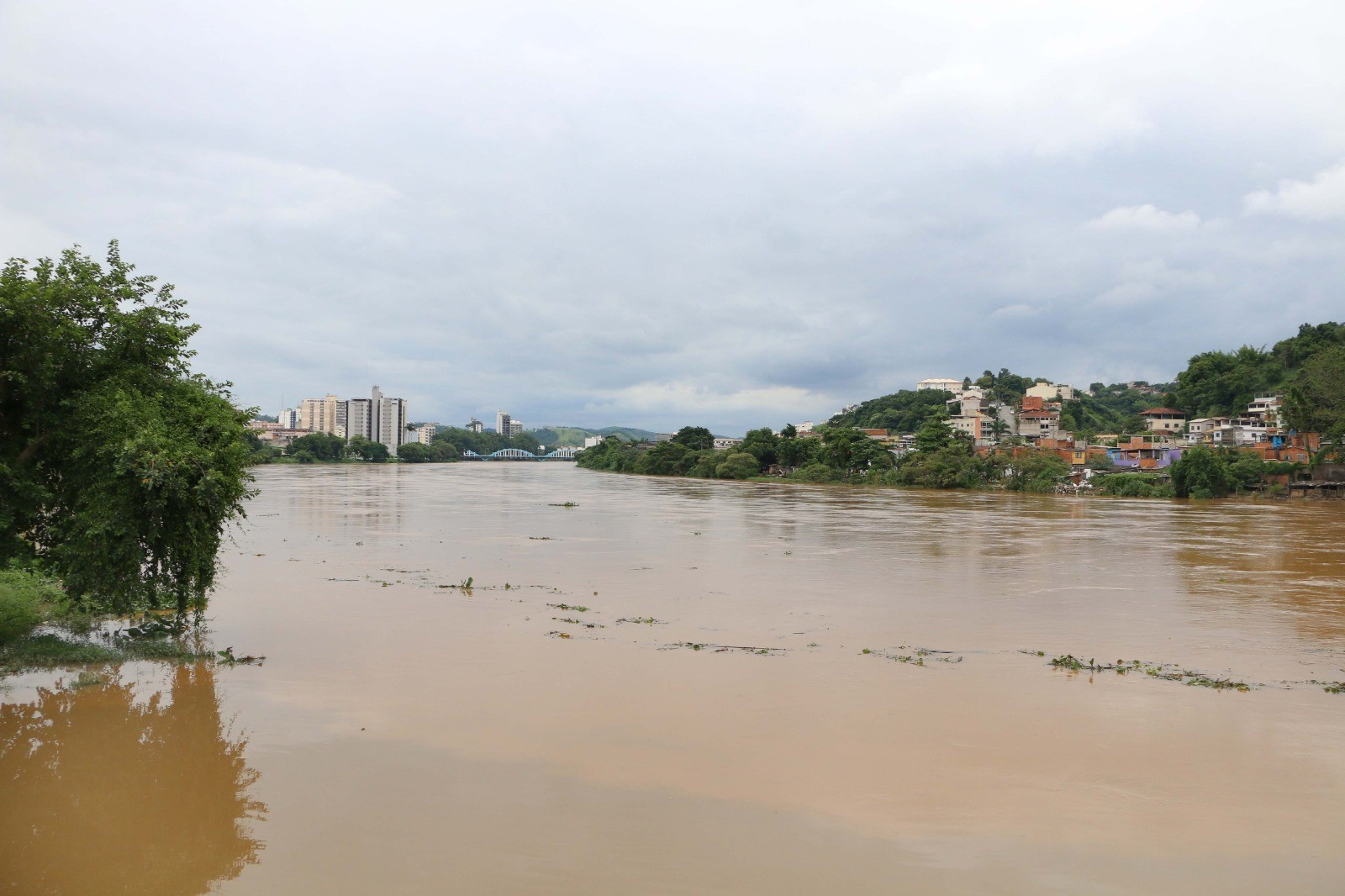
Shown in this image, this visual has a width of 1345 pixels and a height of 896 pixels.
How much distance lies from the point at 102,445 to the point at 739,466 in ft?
225

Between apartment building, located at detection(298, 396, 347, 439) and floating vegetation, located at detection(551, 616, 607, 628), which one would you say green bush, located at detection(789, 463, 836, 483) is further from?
apartment building, located at detection(298, 396, 347, 439)

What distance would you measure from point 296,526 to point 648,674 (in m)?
20.9

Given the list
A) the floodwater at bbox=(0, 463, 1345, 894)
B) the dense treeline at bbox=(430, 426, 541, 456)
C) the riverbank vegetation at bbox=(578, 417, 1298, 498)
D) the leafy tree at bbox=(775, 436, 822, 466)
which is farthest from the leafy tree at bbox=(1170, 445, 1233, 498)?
the dense treeline at bbox=(430, 426, 541, 456)

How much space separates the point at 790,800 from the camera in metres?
5.87

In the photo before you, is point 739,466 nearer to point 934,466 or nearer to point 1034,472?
point 934,466

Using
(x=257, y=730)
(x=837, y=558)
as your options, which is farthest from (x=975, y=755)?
(x=837, y=558)

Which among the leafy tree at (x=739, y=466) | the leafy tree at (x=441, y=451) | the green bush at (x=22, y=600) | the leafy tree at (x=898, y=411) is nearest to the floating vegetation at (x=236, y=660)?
the green bush at (x=22, y=600)

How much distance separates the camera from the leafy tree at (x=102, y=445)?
801 centimetres

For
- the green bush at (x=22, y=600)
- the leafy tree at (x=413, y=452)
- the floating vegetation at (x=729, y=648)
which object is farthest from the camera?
the leafy tree at (x=413, y=452)

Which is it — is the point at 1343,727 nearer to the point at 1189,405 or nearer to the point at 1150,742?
the point at 1150,742

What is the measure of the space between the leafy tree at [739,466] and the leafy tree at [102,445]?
66651mm

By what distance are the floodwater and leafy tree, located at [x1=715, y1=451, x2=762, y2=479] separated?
5955 cm

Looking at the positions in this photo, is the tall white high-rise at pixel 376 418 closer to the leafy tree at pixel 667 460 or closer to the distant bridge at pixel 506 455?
the distant bridge at pixel 506 455

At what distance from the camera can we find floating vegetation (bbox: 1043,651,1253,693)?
29.1 feet
